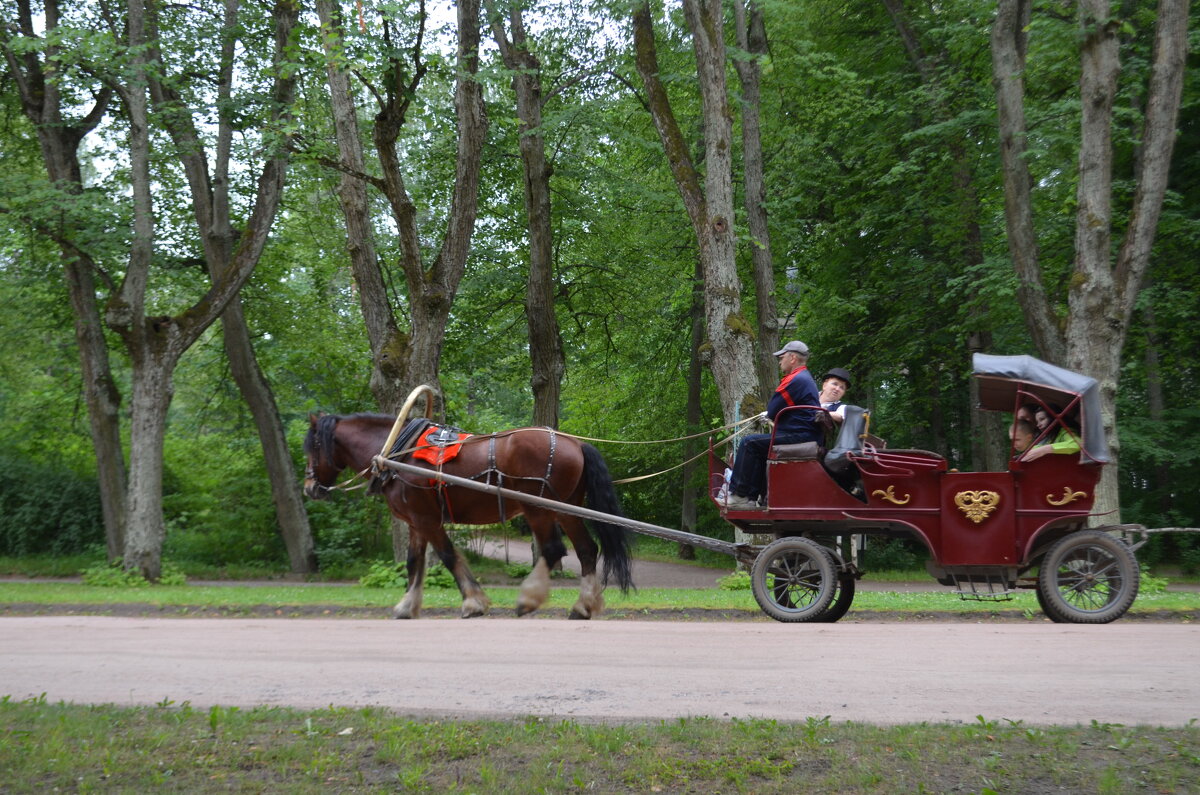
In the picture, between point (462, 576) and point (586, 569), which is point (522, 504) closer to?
point (586, 569)

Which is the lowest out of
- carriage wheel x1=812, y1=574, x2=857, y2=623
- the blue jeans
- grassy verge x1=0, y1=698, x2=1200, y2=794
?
grassy verge x1=0, y1=698, x2=1200, y2=794

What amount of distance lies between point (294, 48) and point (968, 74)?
13.8m

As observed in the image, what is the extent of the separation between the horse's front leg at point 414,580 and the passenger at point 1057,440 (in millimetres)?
5743

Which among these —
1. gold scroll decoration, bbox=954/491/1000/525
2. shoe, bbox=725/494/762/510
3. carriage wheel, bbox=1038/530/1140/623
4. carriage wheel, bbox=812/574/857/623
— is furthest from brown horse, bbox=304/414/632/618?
carriage wheel, bbox=1038/530/1140/623

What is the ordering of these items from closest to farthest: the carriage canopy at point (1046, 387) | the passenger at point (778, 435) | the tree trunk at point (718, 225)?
the carriage canopy at point (1046, 387)
the passenger at point (778, 435)
the tree trunk at point (718, 225)

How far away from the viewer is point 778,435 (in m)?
9.24

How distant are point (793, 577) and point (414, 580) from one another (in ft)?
12.9

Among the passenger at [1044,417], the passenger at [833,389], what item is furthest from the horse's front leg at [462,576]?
the passenger at [1044,417]

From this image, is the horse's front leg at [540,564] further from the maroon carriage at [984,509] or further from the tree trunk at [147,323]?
the tree trunk at [147,323]

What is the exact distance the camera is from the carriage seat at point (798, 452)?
9125mm

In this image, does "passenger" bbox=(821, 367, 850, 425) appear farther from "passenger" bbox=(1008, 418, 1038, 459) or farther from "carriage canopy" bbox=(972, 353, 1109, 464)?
"passenger" bbox=(1008, 418, 1038, 459)

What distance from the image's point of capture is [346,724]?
564 centimetres

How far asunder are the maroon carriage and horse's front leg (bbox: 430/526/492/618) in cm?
299

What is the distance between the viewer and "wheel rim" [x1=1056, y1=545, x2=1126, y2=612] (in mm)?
8695
